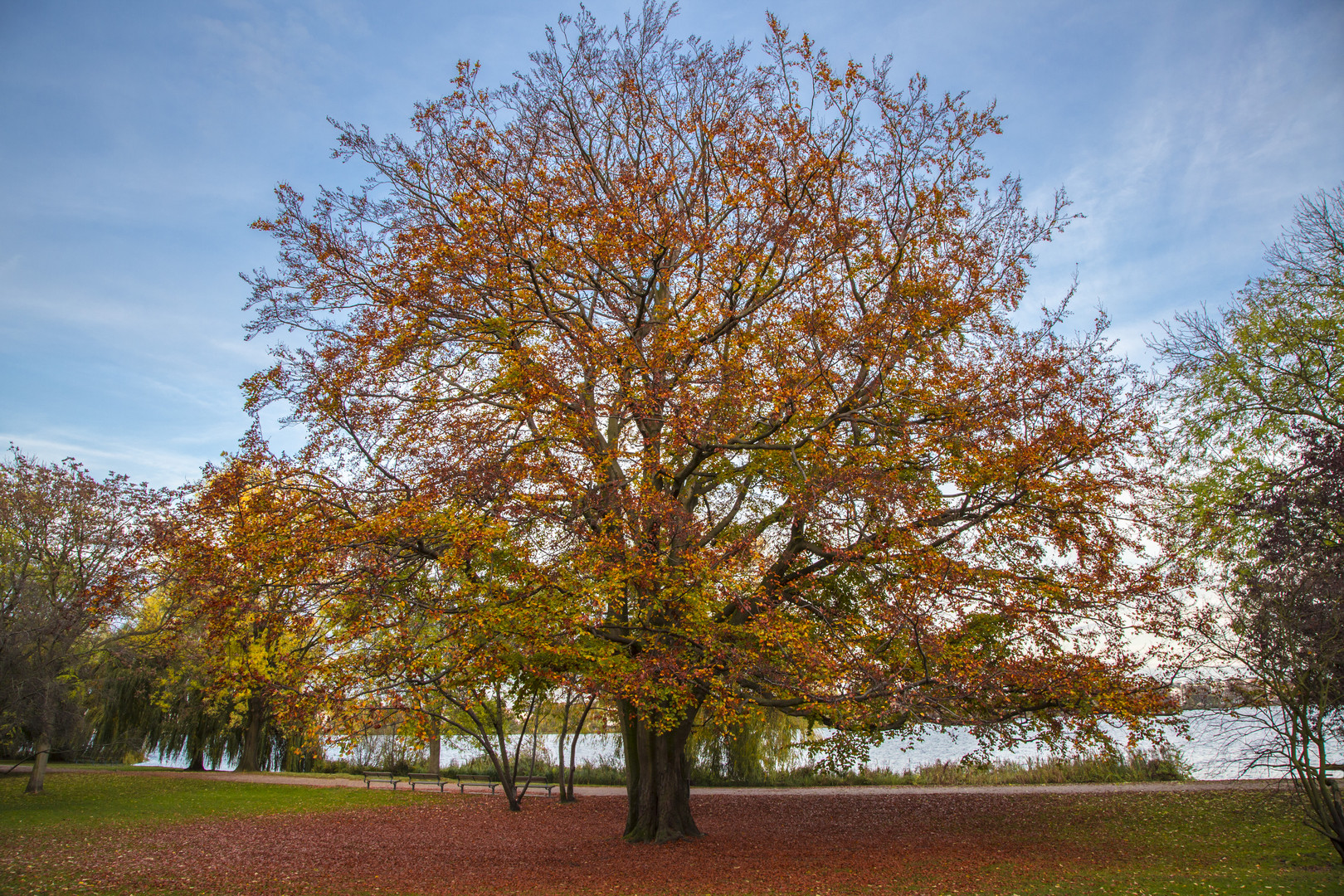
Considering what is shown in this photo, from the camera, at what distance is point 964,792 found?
1845 centimetres

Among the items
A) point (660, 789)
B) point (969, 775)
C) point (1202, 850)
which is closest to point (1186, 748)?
point (969, 775)

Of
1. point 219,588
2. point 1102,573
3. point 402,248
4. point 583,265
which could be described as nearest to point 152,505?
point 219,588

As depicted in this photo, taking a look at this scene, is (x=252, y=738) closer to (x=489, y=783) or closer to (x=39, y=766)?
(x=489, y=783)

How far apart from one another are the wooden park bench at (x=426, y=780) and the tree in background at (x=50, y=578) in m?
9.24

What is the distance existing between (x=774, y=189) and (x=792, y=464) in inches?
158

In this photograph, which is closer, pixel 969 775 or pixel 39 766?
pixel 39 766

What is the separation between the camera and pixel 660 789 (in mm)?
12750

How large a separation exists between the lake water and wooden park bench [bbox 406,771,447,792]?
8.23 feet

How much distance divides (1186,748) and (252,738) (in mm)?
34083

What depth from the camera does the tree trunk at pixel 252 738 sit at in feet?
91.0

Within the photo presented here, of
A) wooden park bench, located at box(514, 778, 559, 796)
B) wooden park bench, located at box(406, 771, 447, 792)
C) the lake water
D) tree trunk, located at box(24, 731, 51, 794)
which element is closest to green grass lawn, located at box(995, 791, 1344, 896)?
the lake water

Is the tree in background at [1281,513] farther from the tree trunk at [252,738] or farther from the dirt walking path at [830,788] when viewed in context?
the tree trunk at [252,738]

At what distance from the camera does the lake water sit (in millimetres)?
8828

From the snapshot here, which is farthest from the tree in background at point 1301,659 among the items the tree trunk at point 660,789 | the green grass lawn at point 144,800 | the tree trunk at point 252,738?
the tree trunk at point 252,738
